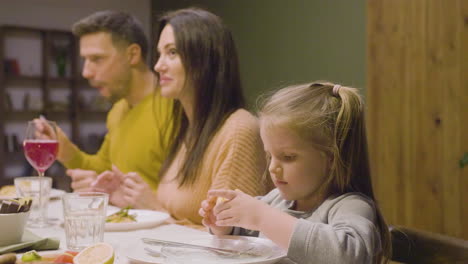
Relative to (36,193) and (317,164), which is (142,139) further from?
(317,164)

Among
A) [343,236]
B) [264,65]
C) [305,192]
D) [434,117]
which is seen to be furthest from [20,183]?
[264,65]

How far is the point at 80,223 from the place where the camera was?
1315 millimetres

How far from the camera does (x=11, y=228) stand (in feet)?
4.16

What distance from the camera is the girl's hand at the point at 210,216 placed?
4.08 ft

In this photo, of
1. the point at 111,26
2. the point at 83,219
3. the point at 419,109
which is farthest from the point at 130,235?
the point at 419,109

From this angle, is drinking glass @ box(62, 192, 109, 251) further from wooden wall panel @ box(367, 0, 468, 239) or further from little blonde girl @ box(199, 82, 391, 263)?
wooden wall panel @ box(367, 0, 468, 239)

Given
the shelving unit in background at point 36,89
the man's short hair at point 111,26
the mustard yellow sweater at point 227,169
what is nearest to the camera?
the mustard yellow sweater at point 227,169

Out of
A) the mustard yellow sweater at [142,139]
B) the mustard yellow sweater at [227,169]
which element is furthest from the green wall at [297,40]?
the mustard yellow sweater at [227,169]

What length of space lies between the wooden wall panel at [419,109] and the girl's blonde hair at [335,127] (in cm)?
176

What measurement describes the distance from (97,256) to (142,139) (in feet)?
5.06

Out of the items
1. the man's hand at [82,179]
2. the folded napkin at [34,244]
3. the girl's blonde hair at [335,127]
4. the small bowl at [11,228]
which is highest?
the girl's blonde hair at [335,127]

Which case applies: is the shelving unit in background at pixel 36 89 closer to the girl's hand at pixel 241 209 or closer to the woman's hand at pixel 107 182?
the woman's hand at pixel 107 182

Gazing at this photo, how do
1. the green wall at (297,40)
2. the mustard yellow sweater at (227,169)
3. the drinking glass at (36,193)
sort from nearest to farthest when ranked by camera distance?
the drinking glass at (36,193)
the mustard yellow sweater at (227,169)
the green wall at (297,40)

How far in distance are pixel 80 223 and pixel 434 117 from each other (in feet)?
7.10
